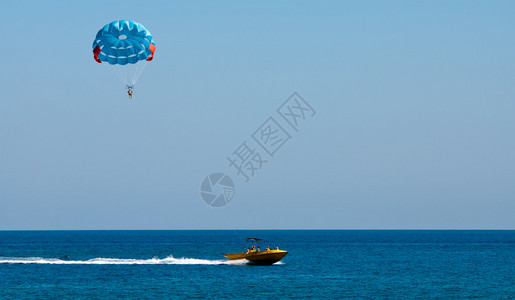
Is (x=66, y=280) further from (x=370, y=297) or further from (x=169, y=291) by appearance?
(x=370, y=297)

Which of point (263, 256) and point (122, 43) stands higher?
point (122, 43)

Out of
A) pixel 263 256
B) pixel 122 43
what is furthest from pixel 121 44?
pixel 263 256

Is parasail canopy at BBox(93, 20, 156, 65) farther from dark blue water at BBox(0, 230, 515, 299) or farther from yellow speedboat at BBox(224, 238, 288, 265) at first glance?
yellow speedboat at BBox(224, 238, 288, 265)

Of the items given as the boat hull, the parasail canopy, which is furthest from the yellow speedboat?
the parasail canopy

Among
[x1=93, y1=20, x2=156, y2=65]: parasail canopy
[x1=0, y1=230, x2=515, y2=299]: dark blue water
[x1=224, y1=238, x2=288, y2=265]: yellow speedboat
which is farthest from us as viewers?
[x1=224, y1=238, x2=288, y2=265]: yellow speedboat

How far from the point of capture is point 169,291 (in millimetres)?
58812

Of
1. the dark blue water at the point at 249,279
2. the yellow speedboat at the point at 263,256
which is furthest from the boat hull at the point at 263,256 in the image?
the dark blue water at the point at 249,279

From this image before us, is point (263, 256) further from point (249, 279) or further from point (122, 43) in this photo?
point (122, 43)

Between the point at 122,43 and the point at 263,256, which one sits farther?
the point at 263,256

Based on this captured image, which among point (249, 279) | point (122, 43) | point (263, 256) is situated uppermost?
point (122, 43)

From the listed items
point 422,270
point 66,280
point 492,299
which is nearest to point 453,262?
point 422,270

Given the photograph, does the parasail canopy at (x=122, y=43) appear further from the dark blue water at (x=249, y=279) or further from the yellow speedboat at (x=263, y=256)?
the yellow speedboat at (x=263, y=256)

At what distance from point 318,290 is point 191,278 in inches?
612

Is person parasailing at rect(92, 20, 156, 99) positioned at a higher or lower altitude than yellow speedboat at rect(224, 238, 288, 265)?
higher
